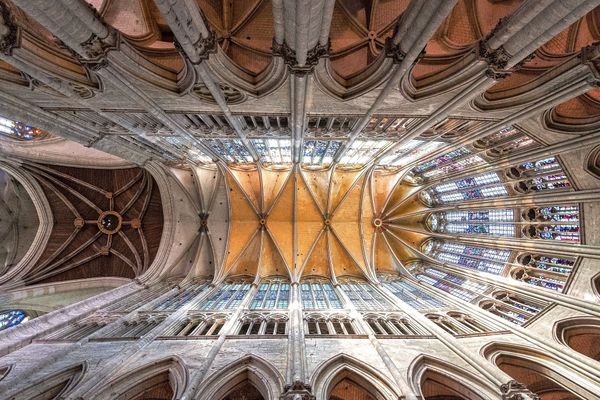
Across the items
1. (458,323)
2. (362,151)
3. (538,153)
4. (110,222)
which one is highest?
(362,151)

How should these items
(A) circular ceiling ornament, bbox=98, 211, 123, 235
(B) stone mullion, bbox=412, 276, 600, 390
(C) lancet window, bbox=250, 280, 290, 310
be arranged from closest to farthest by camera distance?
1. (B) stone mullion, bbox=412, 276, 600, 390
2. (C) lancet window, bbox=250, 280, 290, 310
3. (A) circular ceiling ornament, bbox=98, 211, 123, 235

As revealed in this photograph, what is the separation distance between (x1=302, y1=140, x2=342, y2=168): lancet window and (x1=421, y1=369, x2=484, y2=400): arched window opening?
10.00 meters

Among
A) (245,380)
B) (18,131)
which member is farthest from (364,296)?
(18,131)

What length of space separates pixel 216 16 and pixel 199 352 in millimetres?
12301

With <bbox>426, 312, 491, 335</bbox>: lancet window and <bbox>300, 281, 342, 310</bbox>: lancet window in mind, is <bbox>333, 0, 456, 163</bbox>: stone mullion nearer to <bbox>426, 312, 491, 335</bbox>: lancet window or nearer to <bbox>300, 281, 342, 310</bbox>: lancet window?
<bbox>426, 312, 491, 335</bbox>: lancet window

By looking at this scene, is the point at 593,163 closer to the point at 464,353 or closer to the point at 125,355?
the point at 464,353

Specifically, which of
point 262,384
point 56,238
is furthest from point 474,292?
point 56,238

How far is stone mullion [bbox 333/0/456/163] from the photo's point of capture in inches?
220

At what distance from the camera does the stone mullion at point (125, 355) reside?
6.43 meters

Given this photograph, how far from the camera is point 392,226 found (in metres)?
20.3

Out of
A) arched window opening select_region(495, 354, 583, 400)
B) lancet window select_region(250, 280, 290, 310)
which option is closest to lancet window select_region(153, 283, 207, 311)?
lancet window select_region(250, 280, 290, 310)

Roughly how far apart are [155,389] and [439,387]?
26.6ft

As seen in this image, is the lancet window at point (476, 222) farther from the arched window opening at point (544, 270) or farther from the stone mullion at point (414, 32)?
the stone mullion at point (414, 32)

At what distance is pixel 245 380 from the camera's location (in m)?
7.82
